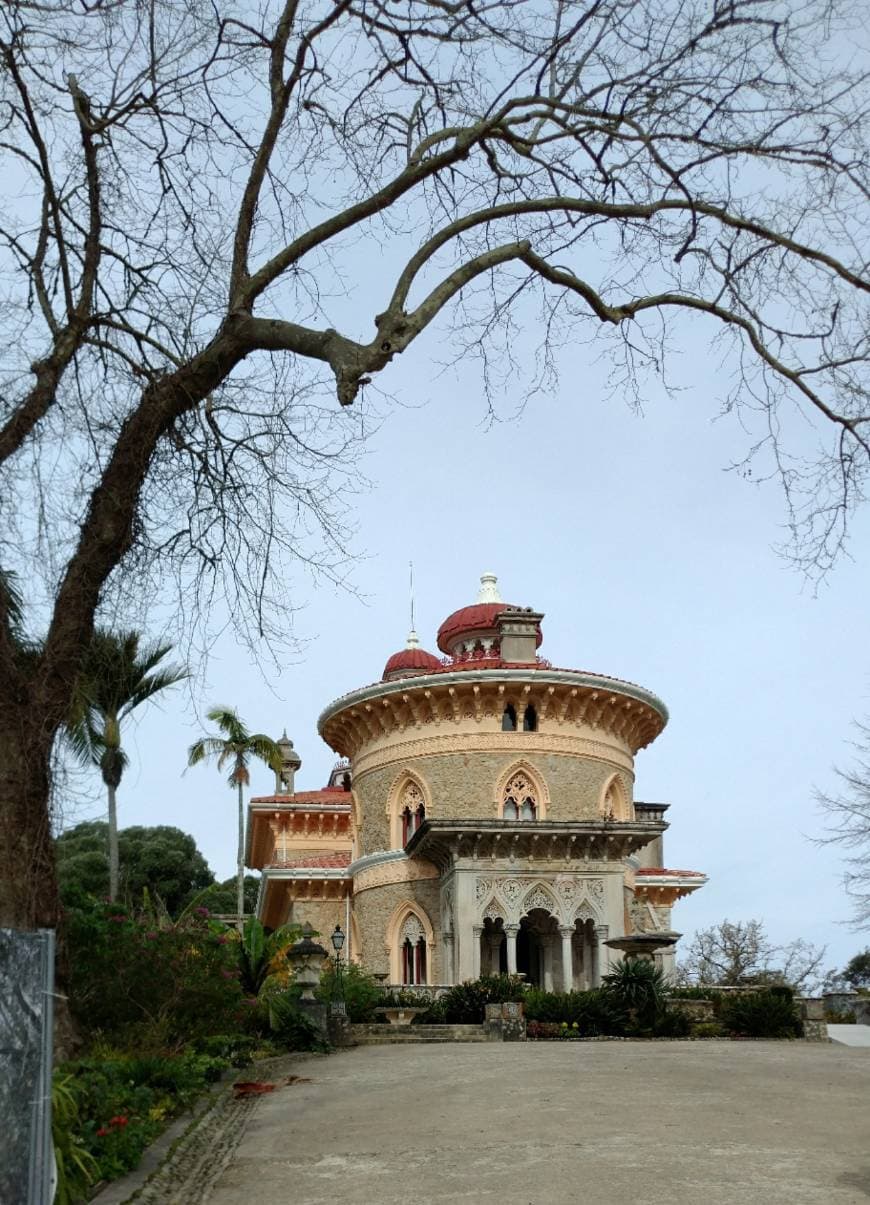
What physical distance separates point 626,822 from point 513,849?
2725mm

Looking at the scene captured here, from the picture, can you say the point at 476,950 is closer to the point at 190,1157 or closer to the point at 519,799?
the point at 519,799

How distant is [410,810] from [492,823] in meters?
4.29

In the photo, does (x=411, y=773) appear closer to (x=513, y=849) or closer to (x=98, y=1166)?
(x=513, y=849)

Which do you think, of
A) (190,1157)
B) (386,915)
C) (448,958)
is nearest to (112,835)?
(386,915)

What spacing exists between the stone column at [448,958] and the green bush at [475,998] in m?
6.95

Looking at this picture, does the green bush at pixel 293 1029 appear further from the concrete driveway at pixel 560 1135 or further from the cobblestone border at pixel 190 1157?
the cobblestone border at pixel 190 1157

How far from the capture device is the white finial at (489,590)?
4441 cm

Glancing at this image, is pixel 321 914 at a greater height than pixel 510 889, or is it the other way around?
pixel 510 889

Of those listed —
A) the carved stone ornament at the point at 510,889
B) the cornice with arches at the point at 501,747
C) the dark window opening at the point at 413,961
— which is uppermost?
the cornice with arches at the point at 501,747

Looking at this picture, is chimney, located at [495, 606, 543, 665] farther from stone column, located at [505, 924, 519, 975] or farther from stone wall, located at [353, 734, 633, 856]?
stone column, located at [505, 924, 519, 975]

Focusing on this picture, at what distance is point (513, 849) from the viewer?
99.9 feet

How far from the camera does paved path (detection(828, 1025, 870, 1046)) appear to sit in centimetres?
2159

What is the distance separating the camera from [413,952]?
108 feet

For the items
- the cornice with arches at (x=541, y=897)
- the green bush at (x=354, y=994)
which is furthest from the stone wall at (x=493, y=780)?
the green bush at (x=354, y=994)
